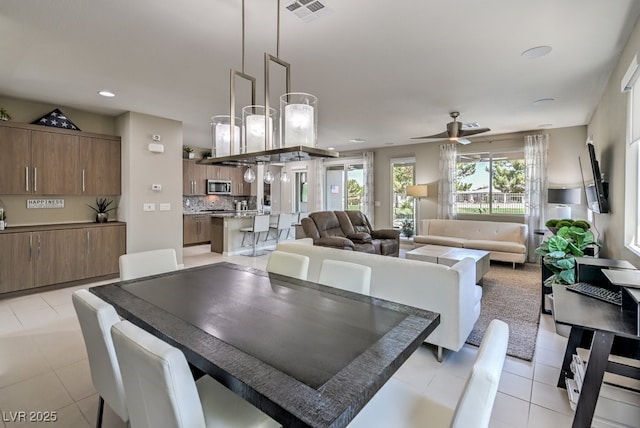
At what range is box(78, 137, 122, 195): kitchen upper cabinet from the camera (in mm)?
4719

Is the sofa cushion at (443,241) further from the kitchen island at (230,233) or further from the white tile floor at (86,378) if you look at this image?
the kitchen island at (230,233)

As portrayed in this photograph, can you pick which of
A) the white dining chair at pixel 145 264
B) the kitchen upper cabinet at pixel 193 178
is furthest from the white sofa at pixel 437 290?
the kitchen upper cabinet at pixel 193 178

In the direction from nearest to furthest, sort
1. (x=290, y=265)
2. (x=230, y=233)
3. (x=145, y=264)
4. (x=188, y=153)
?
(x=290, y=265) < (x=145, y=264) < (x=230, y=233) < (x=188, y=153)

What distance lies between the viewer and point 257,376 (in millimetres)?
1049

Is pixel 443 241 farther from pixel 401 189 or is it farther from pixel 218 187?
pixel 218 187

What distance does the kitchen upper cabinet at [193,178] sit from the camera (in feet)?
26.6

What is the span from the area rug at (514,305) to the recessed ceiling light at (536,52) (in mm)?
2680

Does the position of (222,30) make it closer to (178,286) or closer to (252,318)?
(178,286)

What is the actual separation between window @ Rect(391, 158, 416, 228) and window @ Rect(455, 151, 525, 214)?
1187 mm

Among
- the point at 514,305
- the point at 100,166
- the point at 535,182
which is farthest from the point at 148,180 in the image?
the point at 535,182

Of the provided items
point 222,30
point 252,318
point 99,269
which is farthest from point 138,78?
point 252,318

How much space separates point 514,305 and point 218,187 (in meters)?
7.56

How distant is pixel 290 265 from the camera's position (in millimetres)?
2496

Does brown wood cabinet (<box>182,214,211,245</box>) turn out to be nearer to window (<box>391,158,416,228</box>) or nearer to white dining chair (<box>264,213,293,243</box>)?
white dining chair (<box>264,213,293,243</box>)
